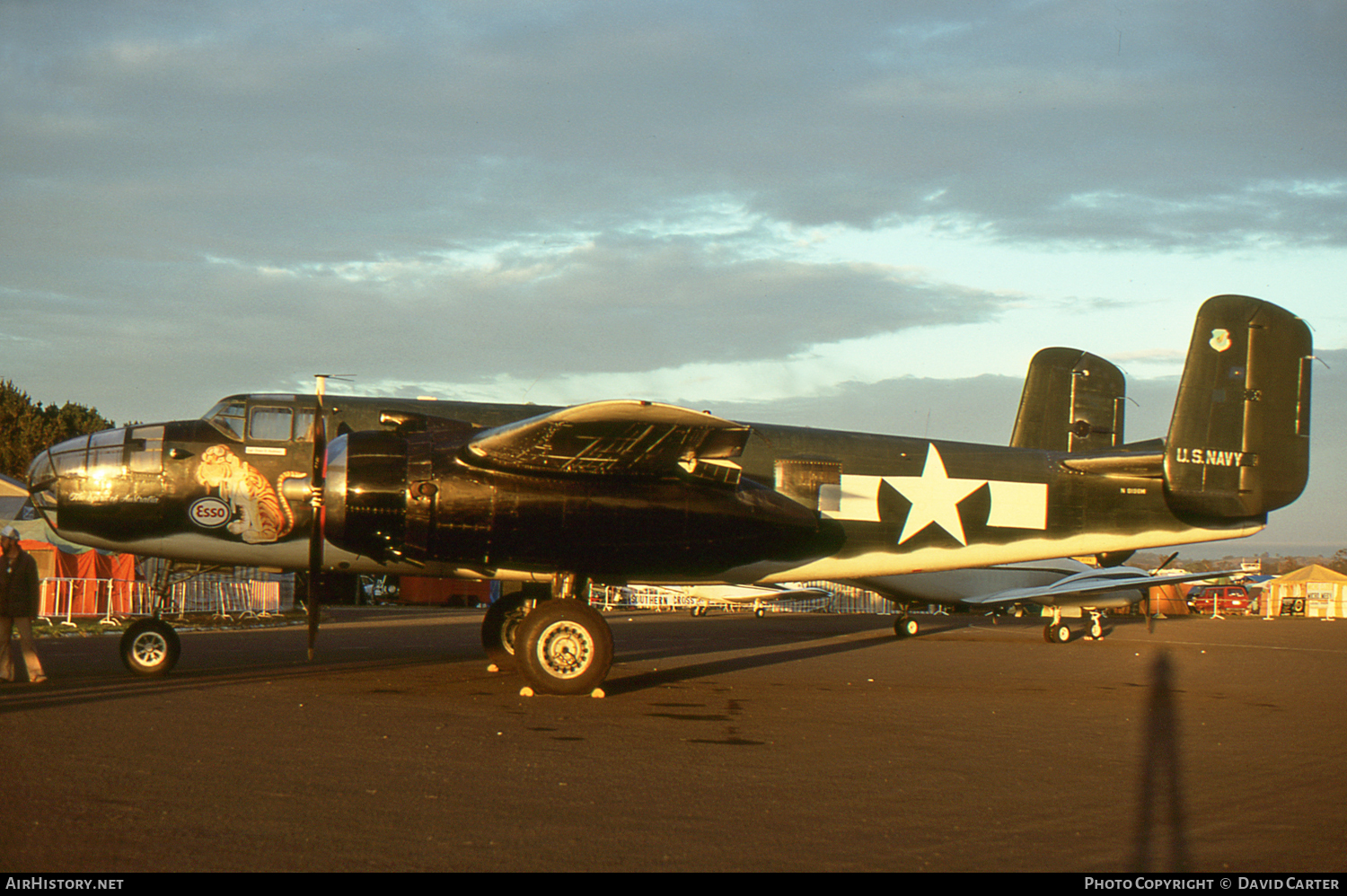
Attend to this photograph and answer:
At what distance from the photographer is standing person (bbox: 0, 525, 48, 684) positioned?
40.2ft

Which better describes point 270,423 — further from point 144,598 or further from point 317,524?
point 144,598

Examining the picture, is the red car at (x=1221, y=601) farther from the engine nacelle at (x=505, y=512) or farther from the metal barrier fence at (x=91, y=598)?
the engine nacelle at (x=505, y=512)

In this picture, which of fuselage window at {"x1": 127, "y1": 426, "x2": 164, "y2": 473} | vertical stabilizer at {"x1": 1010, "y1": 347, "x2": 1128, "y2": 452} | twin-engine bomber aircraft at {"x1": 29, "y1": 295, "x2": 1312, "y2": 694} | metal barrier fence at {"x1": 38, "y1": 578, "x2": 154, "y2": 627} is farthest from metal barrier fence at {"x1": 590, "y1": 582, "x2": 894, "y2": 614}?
fuselage window at {"x1": 127, "y1": 426, "x2": 164, "y2": 473}

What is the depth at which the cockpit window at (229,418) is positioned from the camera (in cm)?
1364

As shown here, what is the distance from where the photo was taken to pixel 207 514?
13.4 m

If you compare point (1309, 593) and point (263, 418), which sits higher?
point (263, 418)

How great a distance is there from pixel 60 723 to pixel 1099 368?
721 inches

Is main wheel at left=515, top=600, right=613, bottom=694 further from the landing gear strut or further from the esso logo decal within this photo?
the landing gear strut

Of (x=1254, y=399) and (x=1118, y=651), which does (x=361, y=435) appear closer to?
(x=1254, y=399)

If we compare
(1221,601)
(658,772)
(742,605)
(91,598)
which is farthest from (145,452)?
(1221,601)

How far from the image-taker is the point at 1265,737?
1062 cm

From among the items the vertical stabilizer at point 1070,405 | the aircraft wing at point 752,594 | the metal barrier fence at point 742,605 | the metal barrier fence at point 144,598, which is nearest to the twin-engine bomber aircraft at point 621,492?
the vertical stabilizer at point 1070,405

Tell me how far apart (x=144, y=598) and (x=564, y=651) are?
2402 centimetres

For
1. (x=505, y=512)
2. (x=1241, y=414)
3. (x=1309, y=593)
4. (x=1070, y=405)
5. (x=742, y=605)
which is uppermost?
(x=1070, y=405)
